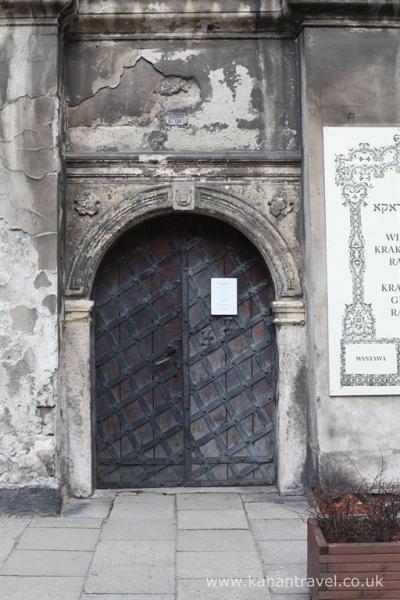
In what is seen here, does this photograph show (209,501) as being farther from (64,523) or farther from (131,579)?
(131,579)

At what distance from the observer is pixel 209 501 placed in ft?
20.9

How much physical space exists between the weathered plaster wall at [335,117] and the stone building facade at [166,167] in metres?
0.01

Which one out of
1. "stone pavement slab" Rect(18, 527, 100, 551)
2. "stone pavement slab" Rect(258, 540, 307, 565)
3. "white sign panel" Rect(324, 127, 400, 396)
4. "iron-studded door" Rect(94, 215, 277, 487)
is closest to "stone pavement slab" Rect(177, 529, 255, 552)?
"stone pavement slab" Rect(258, 540, 307, 565)

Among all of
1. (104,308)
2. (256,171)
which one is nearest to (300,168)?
(256,171)

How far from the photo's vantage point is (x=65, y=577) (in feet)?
15.3

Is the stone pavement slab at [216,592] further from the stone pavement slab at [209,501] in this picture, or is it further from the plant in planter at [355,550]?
the stone pavement slab at [209,501]

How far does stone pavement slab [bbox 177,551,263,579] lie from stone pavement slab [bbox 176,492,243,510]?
3.58 ft

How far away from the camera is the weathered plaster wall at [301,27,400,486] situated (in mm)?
6184

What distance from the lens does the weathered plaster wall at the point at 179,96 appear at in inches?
260

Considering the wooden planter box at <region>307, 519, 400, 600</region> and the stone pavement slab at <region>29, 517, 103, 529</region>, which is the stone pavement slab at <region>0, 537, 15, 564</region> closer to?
the stone pavement slab at <region>29, 517, 103, 529</region>

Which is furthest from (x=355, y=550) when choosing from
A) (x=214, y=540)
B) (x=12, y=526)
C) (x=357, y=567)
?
(x=12, y=526)

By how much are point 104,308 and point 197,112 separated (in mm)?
→ 1781

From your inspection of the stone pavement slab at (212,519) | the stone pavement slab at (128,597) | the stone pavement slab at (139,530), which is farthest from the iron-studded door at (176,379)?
the stone pavement slab at (128,597)

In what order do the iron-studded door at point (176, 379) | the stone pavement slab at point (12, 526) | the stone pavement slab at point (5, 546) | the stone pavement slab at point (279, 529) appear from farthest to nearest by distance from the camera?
the iron-studded door at point (176, 379) < the stone pavement slab at point (12, 526) < the stone pavement slab at point (279, 529) < the stone pavement slab at point (5, 546)
